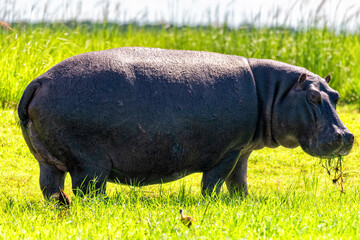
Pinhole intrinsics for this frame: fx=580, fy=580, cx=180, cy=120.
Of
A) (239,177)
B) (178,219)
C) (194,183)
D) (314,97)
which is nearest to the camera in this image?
(178,219)

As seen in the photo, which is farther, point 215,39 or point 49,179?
point 215,39

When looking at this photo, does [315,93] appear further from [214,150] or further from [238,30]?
[238,30]

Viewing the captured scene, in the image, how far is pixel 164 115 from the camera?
185 inches

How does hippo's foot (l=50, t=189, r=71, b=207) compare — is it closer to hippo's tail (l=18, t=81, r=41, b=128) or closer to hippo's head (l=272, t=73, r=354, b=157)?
hippo's tail (l=18, t=81, r=41, b=128)

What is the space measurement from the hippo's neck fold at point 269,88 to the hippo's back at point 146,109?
11cm

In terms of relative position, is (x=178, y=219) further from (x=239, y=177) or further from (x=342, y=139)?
(x=239, y=177)

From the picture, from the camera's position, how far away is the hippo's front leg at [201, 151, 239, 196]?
5.07 meters

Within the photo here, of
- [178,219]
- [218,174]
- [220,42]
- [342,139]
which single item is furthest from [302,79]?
[220,42]

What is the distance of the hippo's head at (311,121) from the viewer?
491cm

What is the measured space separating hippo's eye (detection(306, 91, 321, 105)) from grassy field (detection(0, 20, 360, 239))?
83 centimetres

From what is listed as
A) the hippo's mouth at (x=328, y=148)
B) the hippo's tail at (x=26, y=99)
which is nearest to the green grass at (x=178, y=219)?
the hippo's mouth at (x=328, y=148)

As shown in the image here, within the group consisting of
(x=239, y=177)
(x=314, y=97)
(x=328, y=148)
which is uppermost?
(x=314, y=97)

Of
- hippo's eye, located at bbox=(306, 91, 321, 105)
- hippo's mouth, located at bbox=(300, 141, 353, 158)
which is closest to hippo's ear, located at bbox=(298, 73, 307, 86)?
hippo's eye, located at bbox=(306, 91, 321, 105)

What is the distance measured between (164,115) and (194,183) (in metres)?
2.41
